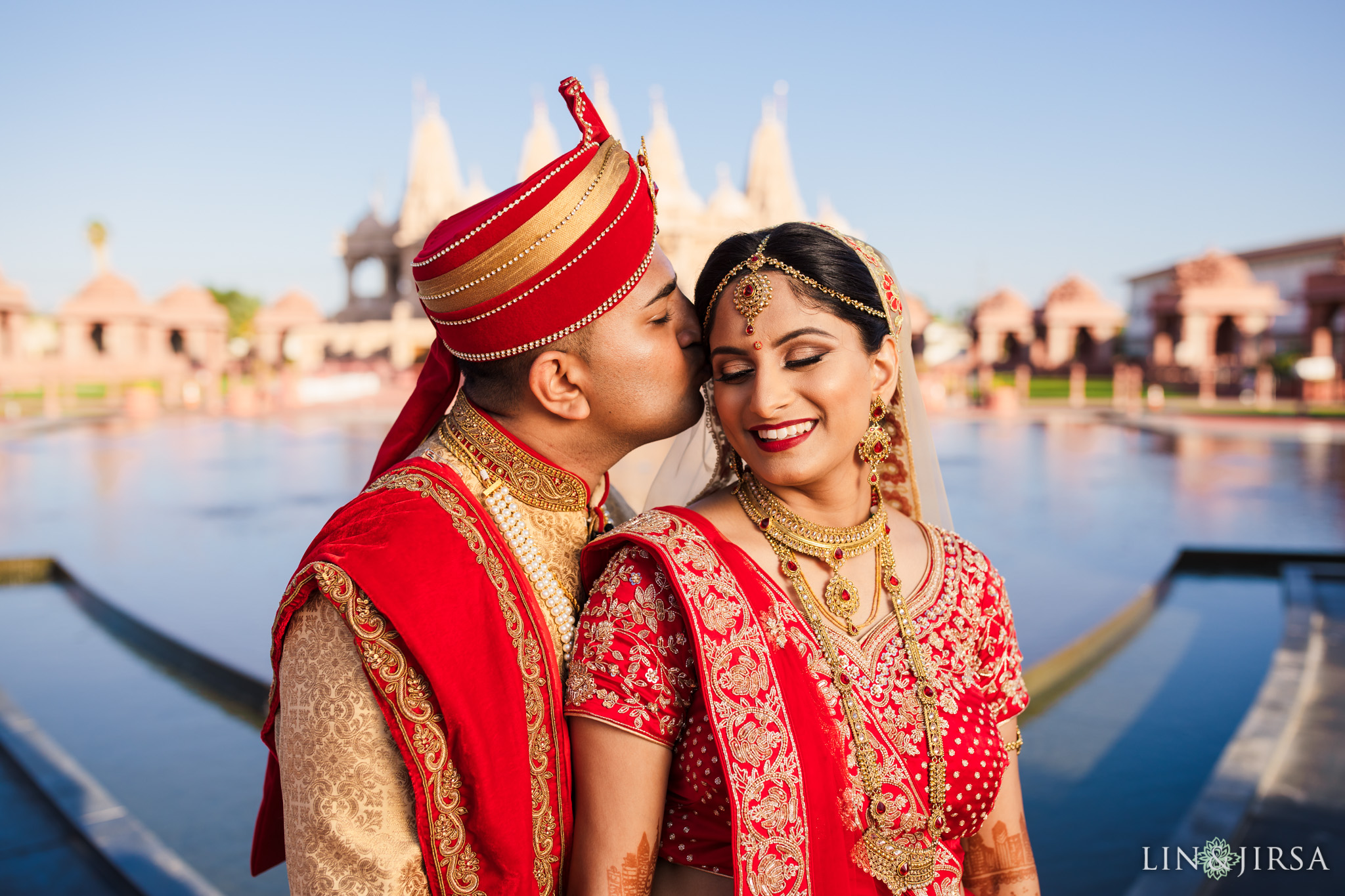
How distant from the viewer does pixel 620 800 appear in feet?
4.26

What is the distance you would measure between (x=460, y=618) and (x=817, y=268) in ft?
2.50

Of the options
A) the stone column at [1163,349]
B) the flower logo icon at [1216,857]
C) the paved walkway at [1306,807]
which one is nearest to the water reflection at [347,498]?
the paved walkway at [1306,807]

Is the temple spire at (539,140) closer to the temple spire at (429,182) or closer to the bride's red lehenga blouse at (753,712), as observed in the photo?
the temple spire at (429,182)

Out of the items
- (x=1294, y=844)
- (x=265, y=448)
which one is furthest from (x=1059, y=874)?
(x=265, y=448)

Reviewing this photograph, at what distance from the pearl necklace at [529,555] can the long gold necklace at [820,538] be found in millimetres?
356

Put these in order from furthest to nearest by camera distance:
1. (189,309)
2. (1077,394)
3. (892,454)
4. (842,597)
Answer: (189,309)
(1077,394)
(892,454)
(842,597)

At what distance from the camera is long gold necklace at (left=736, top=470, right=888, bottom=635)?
1529mm

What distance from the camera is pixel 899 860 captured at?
4.64 feet

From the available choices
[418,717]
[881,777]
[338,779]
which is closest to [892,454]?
[881,777]

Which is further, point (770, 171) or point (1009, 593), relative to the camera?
point (770, 171)

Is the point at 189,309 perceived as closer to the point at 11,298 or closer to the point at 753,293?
the point at 11,298

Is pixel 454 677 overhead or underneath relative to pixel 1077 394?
overhead

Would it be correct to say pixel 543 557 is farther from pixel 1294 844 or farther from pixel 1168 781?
pixel 1168 781

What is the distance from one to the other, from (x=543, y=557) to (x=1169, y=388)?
97.1ft
